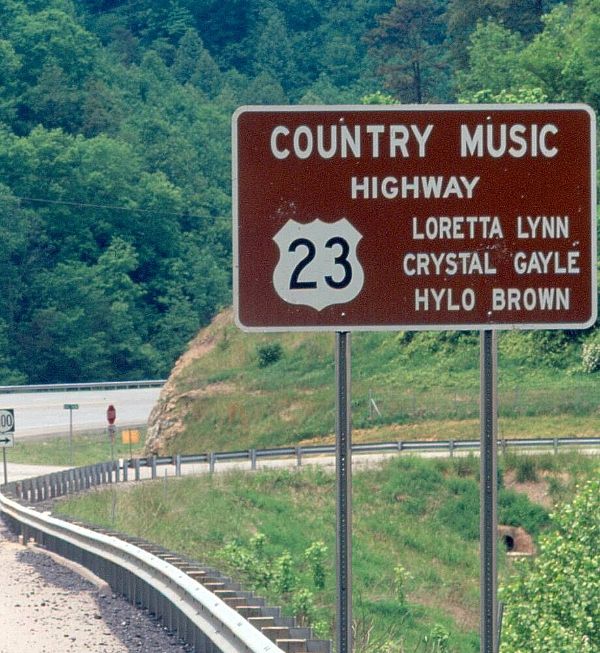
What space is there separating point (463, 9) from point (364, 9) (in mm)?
40588

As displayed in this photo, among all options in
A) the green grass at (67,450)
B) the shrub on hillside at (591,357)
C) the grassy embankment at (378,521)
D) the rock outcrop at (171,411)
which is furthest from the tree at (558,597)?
the rock outcrop at (171,411)

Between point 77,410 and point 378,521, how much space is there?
34.9m

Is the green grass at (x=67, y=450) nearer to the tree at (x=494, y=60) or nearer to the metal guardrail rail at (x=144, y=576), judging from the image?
the metal guardrail rail at (x=144, y=576)

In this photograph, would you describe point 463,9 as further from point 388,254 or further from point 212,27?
point 388,254

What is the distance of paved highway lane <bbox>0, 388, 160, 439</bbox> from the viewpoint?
72062 mm

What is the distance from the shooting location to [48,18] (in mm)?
117875

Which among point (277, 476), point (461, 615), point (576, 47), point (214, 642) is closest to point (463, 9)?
point (576, 47)

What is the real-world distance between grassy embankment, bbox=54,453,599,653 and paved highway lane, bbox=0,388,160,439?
23791mm

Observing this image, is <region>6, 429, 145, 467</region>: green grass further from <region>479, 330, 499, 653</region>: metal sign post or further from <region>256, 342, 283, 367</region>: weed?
<region>479, 330, 499, 653</region>: metal sign post

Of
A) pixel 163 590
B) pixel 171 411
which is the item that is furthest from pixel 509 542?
pixel 163 590

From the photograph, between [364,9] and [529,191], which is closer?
[529,191]

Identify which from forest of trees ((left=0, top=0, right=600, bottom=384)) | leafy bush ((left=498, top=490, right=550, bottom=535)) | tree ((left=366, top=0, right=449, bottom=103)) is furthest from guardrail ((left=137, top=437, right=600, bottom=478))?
tree ((left=366, top=0, right=449, bottom=103))

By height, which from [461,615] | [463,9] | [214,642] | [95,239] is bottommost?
[461,615]

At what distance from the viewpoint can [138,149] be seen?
373 ft
